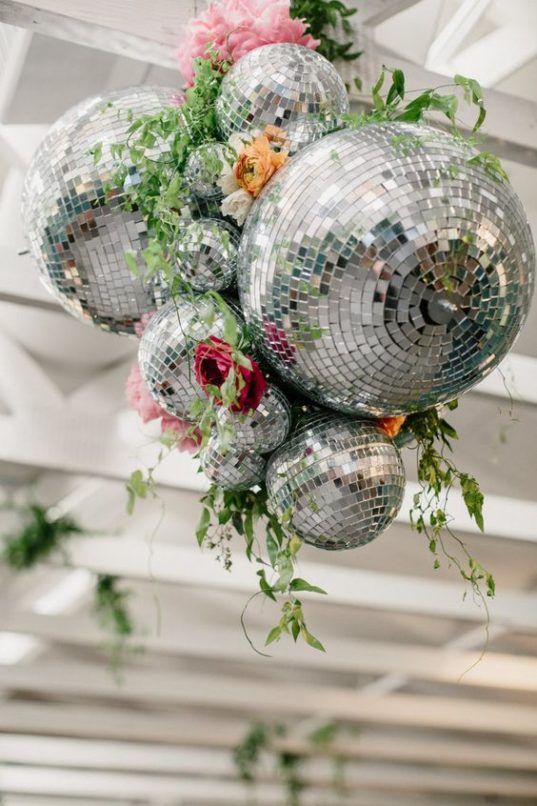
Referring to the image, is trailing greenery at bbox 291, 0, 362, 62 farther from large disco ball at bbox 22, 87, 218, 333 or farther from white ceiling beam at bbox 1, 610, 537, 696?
white ceiling beam at bbox 1, 610, 537, 696

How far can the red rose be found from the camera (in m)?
0.91

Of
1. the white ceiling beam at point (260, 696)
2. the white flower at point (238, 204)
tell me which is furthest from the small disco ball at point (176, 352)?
the white ceiling beam at point (260, 696)

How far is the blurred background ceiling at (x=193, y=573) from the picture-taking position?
2.07 metres

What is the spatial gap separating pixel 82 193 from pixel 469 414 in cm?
271

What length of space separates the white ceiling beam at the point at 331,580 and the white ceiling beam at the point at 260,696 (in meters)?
1.42

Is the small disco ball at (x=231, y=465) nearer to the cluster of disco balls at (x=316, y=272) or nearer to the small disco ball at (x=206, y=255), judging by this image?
the cluster of disco balls at (x=316, y=272)

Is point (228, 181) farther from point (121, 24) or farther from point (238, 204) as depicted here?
point (121, 24)

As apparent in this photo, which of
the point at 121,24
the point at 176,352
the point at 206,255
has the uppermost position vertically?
the point at 121,24

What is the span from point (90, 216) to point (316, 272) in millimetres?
320

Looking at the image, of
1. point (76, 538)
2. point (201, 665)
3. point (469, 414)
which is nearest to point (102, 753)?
point (201, 665)

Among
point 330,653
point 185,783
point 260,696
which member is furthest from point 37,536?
point 185,783

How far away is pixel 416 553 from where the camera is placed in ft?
15.7

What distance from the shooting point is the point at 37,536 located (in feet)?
11.7

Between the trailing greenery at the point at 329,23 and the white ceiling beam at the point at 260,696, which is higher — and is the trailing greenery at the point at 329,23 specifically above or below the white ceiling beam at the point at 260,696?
above
